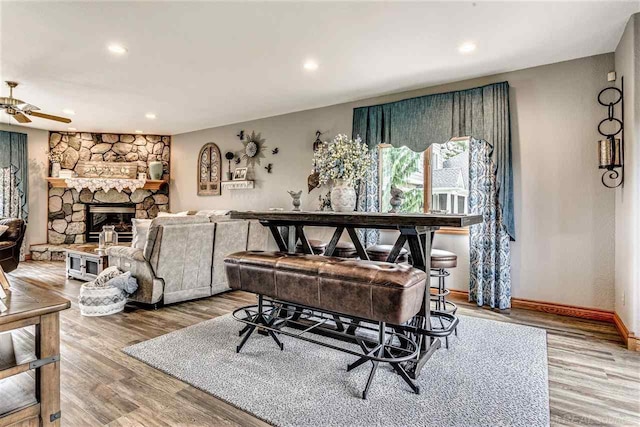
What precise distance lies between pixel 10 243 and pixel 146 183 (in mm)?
2900

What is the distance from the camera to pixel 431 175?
4434 mm

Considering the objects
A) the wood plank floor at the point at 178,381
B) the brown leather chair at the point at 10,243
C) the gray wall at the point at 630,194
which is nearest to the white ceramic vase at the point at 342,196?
the wood plank floor at the point at 178,381

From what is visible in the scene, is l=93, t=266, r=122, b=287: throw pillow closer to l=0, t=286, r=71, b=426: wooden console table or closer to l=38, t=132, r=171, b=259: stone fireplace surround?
l=0, t=286, r=71, b=426: wooden console table

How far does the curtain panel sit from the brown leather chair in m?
4.84

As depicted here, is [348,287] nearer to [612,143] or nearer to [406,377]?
[406,377]

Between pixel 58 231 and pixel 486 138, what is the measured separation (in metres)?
7.95

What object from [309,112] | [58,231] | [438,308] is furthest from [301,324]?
[58,231]

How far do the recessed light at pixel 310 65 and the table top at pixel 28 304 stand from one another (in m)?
3.06

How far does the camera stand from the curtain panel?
375cm

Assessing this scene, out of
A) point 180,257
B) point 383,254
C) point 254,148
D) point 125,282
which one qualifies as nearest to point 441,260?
point 383,254

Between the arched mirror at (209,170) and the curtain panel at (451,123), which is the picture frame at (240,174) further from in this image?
the curtain panel at (451,123)

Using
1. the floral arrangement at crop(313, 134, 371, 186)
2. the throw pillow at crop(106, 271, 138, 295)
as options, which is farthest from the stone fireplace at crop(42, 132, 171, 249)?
the floral arrangement at crop(313, 134, 371, 186)

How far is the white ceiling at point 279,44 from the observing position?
2.63 m

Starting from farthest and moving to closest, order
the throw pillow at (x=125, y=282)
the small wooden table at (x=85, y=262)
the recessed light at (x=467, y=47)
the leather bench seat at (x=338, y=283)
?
the small wooden table at (x=85, y=262)
the throw pillow at (x=125, y=282)
the recessed light at (x=467, y=47)
the leather bench seat at (x=338, y=283)
